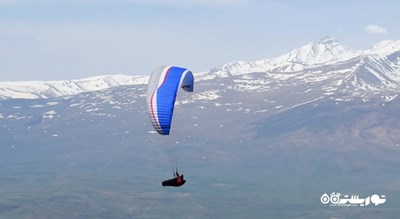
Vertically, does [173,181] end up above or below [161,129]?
below

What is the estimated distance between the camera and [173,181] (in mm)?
83062

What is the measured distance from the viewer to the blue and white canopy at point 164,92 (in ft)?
268

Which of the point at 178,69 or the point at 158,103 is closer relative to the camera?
the point at 158,103

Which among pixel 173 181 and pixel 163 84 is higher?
pixel 163 84

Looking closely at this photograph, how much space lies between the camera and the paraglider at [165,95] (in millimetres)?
81812

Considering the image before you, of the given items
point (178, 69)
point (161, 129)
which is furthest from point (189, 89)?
point (161, 129)

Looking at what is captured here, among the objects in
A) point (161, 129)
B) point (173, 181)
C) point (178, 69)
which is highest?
point (178, 69)

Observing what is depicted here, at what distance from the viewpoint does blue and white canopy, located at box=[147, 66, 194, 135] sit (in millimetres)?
81812

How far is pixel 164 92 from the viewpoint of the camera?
85000 mm

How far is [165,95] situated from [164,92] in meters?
0.70

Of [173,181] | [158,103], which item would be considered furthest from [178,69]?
[173,181]

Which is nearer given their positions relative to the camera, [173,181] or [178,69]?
[173,181]

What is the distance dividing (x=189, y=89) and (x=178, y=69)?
3.42 metres

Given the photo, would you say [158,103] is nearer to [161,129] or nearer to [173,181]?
[161,129]
